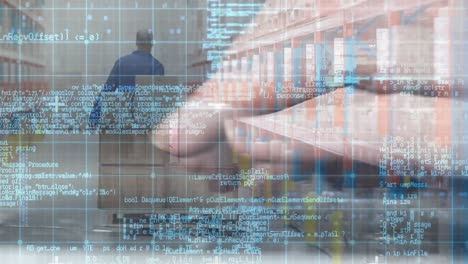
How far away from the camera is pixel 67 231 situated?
2432 mm

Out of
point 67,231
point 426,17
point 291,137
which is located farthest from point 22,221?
point 426,17

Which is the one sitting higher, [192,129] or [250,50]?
[250,50]

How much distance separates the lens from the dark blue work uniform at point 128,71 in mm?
2393

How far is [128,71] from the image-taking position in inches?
94.4

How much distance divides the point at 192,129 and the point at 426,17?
33.7 inches

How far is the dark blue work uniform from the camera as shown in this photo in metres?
2.39

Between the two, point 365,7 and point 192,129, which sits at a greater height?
point 365,7

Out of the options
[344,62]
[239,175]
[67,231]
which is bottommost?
[67,231]

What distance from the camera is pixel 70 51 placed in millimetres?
2406

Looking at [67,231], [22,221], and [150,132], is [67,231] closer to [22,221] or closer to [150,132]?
[22,221]

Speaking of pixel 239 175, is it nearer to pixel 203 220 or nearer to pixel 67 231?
pixel 203 220

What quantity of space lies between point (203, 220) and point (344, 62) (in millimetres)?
700

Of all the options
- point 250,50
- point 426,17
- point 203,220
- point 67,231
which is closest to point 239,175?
point 203,220

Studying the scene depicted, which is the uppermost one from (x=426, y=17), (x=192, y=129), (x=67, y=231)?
(x=426, y=17)
